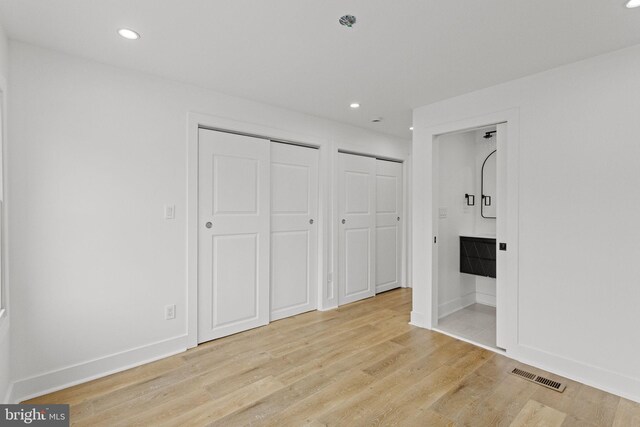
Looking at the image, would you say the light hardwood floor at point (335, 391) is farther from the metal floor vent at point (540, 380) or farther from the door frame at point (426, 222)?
the door frame at point (426, 222)

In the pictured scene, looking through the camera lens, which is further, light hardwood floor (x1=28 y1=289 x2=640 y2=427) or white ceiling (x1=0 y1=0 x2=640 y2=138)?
light hardwood floor (x1=28 y1=289 x2=640 y2=427)

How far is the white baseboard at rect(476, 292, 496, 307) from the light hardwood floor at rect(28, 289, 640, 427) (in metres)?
1.49

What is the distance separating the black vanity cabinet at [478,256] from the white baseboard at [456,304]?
16.1 inches

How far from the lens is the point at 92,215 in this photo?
2393 millimetres

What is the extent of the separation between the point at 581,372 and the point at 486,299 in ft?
6.26

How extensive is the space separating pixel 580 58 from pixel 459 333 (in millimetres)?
2594

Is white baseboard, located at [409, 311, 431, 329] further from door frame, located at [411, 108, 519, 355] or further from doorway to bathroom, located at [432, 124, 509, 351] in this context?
doorway to bathroom, located at [432, 124, 509, 351]

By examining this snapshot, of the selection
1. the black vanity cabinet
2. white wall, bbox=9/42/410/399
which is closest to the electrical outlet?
white wall, bbox=9/42/410/399

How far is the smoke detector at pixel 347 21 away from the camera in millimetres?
1843

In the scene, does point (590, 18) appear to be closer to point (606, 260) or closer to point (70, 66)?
point (606, 260)

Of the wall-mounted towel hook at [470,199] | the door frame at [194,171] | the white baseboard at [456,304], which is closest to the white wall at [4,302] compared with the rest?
the door frame at [194,171]

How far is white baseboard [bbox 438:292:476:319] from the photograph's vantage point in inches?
147

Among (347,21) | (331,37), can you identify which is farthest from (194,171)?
(347,21)

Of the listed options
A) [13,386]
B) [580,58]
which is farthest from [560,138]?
[13,386]
